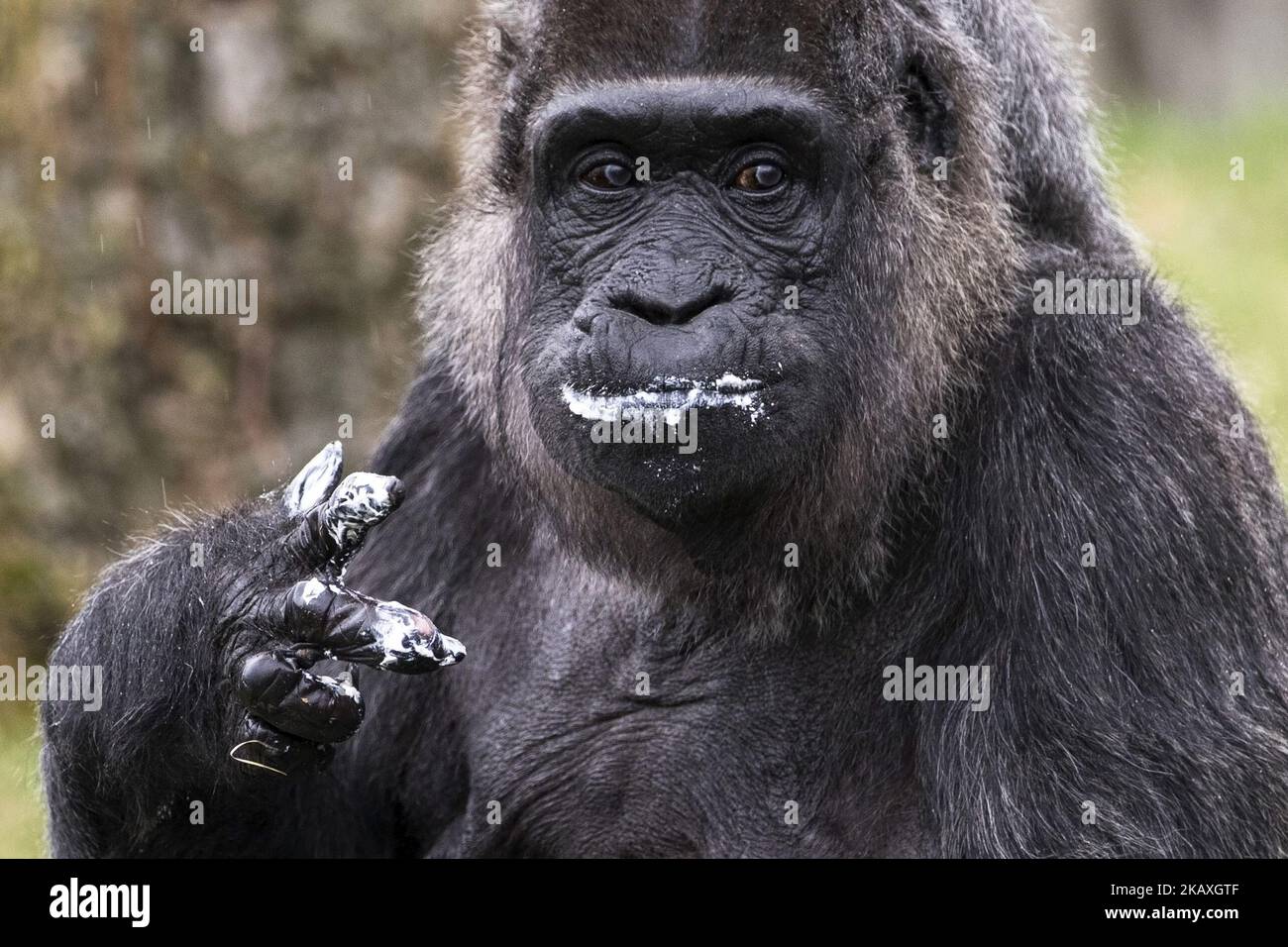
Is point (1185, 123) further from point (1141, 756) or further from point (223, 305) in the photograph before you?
point (1141, 756)

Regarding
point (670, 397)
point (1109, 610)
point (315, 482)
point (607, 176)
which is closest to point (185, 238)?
point (315, 482)

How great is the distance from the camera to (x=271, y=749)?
6145mm

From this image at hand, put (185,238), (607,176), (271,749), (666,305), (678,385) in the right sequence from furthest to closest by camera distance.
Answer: (185,238), (607,176), (271,749), (666,305), (678,385)

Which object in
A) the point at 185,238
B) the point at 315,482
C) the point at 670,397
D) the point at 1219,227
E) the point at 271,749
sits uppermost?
the point at 1219,227

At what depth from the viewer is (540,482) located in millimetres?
6562

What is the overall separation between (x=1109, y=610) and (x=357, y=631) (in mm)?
2304

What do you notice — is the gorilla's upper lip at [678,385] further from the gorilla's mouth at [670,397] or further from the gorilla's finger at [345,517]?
the gorilla's finger at [345,517]

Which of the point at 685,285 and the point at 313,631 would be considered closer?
the point at 685,285

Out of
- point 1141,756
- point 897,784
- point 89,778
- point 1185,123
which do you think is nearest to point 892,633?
point 897,784

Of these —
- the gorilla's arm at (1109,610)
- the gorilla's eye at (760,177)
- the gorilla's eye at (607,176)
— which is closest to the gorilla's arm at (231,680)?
the gorilla's eye at (607,176)

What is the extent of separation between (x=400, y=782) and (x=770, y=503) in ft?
7.08

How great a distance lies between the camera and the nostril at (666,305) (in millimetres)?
5699

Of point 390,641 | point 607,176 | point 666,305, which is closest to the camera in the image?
point 666,305

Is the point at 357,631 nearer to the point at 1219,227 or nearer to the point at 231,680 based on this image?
the point at 231,680
